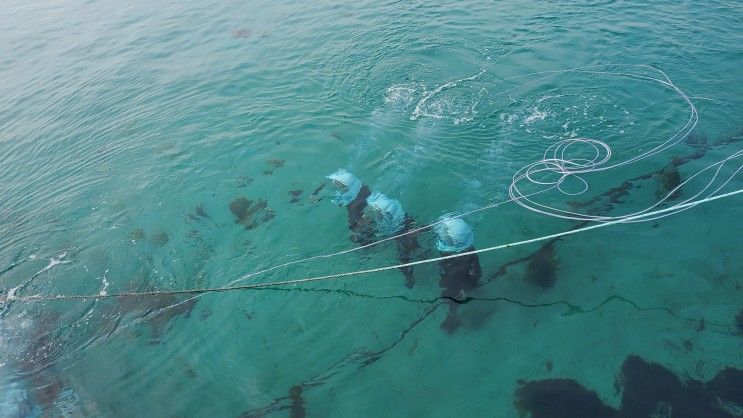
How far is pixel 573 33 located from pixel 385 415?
44.1 ft

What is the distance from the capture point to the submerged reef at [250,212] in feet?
31.7

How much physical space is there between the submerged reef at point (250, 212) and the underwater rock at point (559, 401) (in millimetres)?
6287

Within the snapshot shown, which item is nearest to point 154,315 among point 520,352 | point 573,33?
point 520,352

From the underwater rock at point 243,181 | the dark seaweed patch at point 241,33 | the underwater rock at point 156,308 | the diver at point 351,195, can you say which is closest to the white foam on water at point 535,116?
the diver at point 351,195

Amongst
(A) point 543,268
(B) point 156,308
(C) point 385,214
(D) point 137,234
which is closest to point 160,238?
(D) point 137,234

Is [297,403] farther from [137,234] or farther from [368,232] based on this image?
[137,234]

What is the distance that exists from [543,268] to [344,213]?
13.9ft

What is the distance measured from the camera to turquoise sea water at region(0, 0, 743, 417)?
7.03 metres

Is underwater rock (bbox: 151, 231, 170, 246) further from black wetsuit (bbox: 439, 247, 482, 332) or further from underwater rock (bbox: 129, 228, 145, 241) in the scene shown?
black wetsuit (bbox: 439, 247, 482, 332)

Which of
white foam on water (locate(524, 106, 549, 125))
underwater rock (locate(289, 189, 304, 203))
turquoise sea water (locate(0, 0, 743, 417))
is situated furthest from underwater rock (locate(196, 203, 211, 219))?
white foam on water (locate(524, 106, 549, 125))

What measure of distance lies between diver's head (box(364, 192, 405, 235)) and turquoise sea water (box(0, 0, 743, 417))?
15.8 inches

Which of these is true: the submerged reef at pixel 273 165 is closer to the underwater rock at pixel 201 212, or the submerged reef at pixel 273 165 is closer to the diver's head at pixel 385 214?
the underwater rock at pixel 201 212

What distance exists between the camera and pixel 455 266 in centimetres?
805

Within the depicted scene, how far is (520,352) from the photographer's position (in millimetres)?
6922
